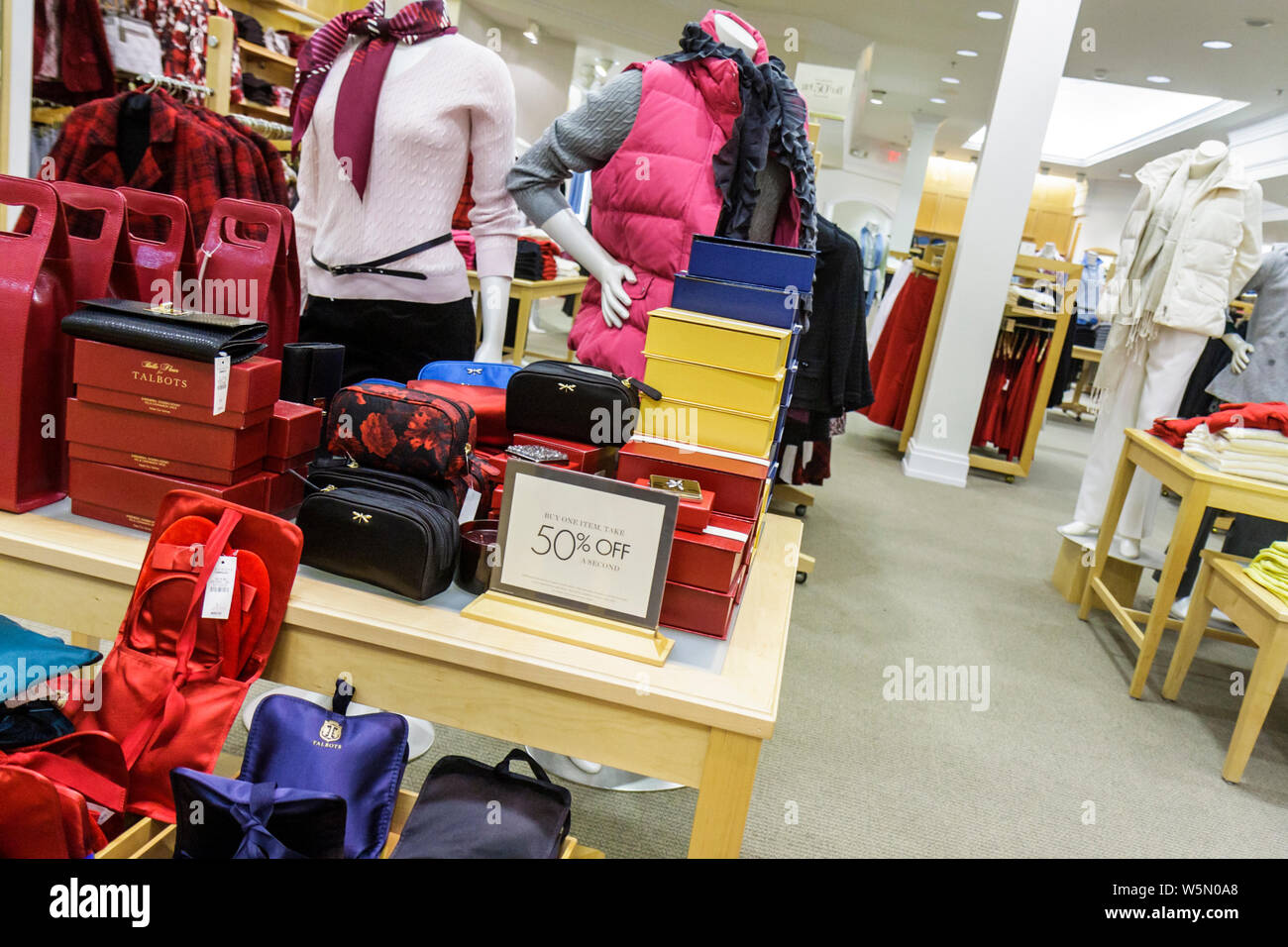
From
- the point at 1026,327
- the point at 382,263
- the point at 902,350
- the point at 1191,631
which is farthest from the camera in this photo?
the point at 902,350

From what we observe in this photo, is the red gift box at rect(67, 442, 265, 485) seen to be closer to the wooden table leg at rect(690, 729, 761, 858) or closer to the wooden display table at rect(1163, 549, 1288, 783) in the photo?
the wooden table leg at rect(690, 729, 761, 858)

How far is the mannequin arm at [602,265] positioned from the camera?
5.51 feet

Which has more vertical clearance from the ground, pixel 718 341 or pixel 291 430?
pixel 718 341

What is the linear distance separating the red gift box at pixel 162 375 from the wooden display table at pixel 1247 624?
2552mm

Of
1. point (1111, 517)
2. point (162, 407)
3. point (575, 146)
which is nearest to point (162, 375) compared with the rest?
point (162, 407)

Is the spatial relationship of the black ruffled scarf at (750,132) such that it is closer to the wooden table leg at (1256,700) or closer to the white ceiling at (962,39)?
the wooden table leg at (1256,700)

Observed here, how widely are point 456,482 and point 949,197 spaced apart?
1549cm

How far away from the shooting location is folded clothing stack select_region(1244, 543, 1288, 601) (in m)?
2.46

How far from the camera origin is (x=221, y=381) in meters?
1.09

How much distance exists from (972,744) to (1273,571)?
3.28 ft

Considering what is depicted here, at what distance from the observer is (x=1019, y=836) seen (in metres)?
2.09

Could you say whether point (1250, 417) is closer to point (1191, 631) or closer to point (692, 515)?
point (1191, 631)
